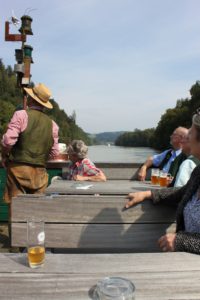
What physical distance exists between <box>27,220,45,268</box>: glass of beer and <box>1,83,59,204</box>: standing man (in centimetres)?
213

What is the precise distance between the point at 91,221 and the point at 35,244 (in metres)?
0.60

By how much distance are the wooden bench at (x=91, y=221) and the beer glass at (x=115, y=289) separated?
783 millimetres

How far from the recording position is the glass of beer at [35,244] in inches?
54.4

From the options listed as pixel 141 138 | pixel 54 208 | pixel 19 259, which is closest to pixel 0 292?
pixel 19 259

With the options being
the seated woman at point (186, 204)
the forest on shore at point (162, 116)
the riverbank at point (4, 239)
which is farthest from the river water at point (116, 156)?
the forest on shore at point (162, 116)

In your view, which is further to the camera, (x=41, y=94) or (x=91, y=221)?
(x=41, y=94)

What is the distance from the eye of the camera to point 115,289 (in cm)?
117

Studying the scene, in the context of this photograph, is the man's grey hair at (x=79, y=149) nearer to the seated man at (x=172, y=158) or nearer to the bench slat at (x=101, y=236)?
the seated man at (x=172, y=158)

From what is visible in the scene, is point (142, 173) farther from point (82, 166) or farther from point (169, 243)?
point (169, 243)

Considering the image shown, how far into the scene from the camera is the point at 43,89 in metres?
3.87

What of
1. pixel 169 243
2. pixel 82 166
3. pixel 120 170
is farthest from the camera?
A: pixel 120 170

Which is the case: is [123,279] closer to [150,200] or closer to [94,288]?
[94,288]

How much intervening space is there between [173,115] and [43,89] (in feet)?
199

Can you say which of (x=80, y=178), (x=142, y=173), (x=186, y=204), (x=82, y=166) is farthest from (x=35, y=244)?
(x=142, y=173)
